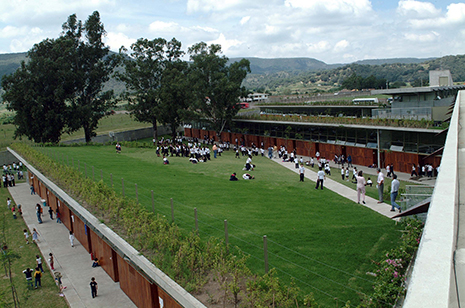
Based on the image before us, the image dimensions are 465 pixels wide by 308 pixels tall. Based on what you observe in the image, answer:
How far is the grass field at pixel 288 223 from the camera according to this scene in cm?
1064

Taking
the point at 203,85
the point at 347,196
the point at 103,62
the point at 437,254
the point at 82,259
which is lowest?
the point at 82,259

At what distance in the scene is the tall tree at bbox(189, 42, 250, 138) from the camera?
46.4 metres

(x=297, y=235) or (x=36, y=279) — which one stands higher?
(x=297, y=235)

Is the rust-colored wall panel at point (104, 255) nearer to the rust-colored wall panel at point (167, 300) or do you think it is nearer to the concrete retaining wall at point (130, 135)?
the rust-colored wall panel at point (167, 300)

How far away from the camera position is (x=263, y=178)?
2539 cm

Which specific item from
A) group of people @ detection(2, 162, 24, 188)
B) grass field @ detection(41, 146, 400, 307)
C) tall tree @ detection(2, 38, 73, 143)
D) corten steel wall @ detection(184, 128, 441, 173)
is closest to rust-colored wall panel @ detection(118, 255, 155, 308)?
grass field @ detection(41, 146, 400, 307)

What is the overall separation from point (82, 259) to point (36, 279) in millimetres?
2567

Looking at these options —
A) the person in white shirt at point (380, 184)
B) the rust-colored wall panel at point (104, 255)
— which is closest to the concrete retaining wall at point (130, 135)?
the rust-colored wall panel at point (104, 255)

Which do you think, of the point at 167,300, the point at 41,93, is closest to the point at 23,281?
the point at 167,300

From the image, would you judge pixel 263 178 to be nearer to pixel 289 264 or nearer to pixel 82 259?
pixel 82 259

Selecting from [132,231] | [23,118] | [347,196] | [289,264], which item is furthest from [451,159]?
[23,118]

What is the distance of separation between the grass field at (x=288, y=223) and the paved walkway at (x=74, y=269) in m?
3.79

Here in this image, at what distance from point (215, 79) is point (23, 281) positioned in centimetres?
3376

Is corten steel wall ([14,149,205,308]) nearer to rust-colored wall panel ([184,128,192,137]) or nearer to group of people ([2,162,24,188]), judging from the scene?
group of people ([2,162,24,188])
